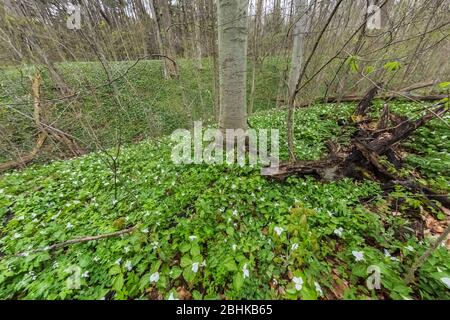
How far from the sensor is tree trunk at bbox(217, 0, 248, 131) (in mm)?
2305

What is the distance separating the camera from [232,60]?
8.14ft

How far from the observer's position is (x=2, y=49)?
5.50 m

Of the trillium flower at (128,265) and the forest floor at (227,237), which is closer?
the forest floor at (227,237)

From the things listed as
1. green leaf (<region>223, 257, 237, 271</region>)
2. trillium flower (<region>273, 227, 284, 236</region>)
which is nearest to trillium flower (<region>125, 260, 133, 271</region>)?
green leaf (<region>223, 257, 237, 271</region>)

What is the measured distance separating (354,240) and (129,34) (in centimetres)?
1396

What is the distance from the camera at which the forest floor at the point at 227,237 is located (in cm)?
137

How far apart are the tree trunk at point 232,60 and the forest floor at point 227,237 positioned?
2.72 feet

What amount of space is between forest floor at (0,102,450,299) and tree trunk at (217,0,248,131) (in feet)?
2.72

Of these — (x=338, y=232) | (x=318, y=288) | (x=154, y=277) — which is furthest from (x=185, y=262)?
(x=338, y=232)

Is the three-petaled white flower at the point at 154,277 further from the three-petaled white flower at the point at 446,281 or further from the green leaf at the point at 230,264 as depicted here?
the three-petaled white flower at the point at 446,281

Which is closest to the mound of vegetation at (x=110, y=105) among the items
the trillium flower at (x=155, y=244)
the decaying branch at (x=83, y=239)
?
the decaying branch at (x=83, y=239)

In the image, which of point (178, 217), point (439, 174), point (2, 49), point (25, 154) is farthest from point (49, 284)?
point (2, 49)
